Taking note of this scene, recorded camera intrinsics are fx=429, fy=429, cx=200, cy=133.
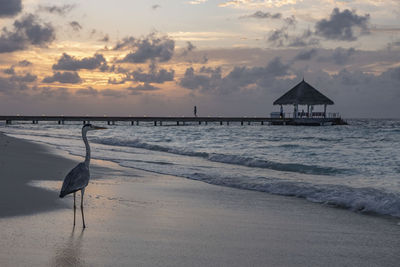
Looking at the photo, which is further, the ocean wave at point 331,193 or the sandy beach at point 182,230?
the ocean wave at point 331,193

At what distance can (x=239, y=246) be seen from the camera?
16.0 ft

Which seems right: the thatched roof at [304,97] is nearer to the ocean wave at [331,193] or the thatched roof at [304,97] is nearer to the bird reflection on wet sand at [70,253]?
the ocean wave at [331,193]

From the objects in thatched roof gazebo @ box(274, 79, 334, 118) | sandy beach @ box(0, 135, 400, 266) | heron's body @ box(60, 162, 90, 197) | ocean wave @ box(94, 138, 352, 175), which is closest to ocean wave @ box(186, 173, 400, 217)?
sandy beach @ box(0, 135, 400, 266)

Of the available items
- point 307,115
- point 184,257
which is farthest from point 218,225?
point 307,115

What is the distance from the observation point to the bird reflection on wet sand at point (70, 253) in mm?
4086

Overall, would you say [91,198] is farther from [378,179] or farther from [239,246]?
[378,179]

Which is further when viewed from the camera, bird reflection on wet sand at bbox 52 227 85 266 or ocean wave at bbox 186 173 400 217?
ocean wave at bbox 186 173 400 217

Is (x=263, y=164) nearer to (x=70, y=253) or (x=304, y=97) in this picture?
(x=70, y=253)

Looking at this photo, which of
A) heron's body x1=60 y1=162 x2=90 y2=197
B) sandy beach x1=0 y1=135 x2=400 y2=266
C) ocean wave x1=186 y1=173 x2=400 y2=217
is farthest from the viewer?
ocean wave x1=186 y1=173 x2=400 y2=217

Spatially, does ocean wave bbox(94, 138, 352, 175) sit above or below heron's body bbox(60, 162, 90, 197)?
below

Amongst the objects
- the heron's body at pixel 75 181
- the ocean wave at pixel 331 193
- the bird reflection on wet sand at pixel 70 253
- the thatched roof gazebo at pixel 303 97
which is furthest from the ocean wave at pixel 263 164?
the thatched roof gazebo at pixel 303 97

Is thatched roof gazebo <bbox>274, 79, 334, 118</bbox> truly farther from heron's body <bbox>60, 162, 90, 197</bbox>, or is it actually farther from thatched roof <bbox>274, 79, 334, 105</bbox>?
heron's body <bbox>60, 162, 90, 197</bbox>

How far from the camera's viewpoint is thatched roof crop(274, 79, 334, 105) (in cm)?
6350

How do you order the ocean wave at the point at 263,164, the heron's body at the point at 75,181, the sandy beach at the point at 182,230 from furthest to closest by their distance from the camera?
the ocean wave at the point at 263,164, the heron's body at the point at 75,181, the sandy beach at the point at 182,230
